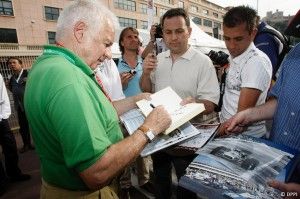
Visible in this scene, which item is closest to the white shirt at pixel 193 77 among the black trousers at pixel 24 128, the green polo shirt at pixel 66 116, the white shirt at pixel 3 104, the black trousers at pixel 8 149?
the green polo shirt at pixel 66 116

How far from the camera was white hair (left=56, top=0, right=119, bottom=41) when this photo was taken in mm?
1524

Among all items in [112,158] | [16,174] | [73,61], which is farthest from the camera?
[16,174]

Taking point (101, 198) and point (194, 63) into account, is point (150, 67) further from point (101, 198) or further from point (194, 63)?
point (101, 198)

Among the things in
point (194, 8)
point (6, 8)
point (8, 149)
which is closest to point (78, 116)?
point (8, 149)

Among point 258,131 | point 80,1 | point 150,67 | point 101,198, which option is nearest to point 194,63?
point 150,67

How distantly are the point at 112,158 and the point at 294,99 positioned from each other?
1.15 m

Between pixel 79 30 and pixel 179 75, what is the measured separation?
139 cm

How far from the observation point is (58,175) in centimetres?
150

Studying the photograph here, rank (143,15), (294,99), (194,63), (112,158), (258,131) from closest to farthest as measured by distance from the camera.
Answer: (112,158), (294,99), (258,131), (194,63), (143,15)

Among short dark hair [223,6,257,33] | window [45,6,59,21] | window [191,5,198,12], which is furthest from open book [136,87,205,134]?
window [191,5,198,12]

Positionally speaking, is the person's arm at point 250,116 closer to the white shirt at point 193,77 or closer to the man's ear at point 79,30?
the white shirt at point 193,77

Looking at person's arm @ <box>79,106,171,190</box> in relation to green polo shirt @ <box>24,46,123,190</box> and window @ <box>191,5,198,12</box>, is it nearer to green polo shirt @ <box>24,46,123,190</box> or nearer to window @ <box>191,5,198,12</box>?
green polo shirt @ <box>24,46,123,190</box>

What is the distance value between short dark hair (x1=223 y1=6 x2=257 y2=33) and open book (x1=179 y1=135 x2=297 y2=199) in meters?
1.28

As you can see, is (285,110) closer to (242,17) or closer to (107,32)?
(242,17)
